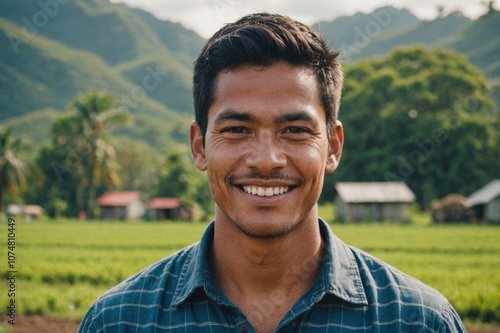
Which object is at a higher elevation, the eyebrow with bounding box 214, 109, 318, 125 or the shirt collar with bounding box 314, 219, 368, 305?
the eyebrow with bounding box 214, 109, 318, 125

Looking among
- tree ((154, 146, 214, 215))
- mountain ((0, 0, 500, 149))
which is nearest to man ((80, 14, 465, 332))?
tree ((154, 146, 214, 215))

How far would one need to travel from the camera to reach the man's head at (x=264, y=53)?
8.39 ft

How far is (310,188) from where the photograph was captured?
248 centimetres

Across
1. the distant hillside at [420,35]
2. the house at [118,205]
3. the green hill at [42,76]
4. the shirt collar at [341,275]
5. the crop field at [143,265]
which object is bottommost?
the house at [118,205]

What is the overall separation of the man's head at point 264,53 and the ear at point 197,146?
1.9 inches

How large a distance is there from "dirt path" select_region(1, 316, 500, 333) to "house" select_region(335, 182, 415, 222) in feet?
97.0

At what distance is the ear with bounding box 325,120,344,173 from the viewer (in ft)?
9.12

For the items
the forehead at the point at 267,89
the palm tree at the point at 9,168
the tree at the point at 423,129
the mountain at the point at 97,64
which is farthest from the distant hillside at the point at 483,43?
the forehead at the point at 267,89

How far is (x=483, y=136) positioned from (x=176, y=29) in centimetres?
16303

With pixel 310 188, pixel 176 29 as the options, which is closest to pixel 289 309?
pixel 310 188

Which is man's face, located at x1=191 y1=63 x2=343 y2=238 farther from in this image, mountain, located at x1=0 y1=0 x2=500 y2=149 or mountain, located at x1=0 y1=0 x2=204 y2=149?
mountain, located at x1=0 y1=0 x2=204 y2=149

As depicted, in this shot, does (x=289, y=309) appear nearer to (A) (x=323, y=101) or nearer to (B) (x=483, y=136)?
(A) (x=323, y=101)

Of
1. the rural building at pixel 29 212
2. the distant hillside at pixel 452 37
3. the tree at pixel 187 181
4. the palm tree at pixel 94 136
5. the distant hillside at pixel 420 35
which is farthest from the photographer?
the distant hillside at pixel 420 35

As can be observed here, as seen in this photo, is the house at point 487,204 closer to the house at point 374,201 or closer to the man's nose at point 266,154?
the house at point 374,201
